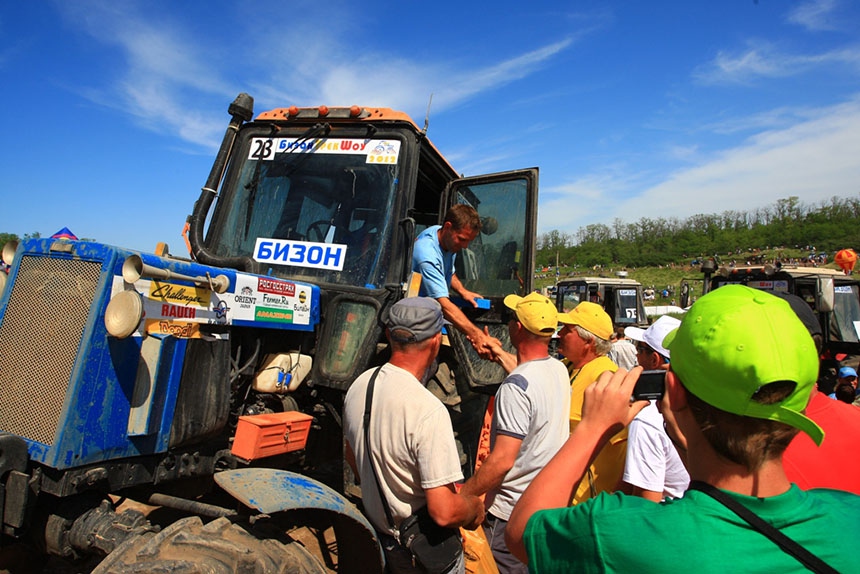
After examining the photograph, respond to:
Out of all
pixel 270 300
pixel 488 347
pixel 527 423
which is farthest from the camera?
pixel 488 347

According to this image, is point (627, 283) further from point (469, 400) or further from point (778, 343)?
point (778, 343)

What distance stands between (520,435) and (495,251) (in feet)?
7.63

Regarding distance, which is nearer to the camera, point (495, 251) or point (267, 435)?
point (267, 435)

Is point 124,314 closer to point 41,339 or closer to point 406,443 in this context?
point 41,339

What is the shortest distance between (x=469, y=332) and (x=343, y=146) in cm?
154

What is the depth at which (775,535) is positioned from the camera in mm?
920

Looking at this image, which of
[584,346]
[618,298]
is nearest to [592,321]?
[584,346]

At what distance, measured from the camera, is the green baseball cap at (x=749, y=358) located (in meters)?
0.99

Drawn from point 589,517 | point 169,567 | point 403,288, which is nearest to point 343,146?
point 403,288

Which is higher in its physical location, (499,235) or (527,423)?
(499,235)

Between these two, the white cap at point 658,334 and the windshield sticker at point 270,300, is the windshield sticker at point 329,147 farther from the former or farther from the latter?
the white cap at point 658,334

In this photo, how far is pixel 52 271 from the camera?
2.35 m

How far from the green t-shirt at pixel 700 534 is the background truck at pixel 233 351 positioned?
1314mm

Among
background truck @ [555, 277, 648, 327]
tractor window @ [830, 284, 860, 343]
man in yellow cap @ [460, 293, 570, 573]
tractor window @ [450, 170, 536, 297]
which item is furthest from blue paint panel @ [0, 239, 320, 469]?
background truck @ [555, 277, 648, 327]
